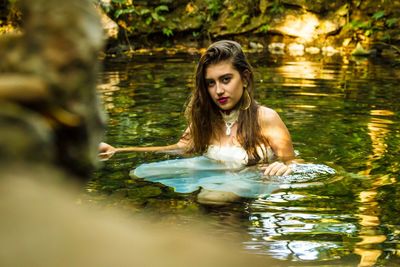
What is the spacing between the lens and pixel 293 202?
462cm

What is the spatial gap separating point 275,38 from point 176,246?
807 inches

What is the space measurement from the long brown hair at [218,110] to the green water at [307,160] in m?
0.57

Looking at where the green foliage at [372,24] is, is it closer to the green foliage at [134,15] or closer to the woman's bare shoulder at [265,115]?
the green foliage at [134,15]

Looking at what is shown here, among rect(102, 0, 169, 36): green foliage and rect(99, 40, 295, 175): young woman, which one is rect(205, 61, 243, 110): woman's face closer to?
rect(99, 40, 295, 175): young woman

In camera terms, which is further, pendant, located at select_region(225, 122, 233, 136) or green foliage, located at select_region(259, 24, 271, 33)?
green foliage, located at select_region(259, 24, 271, 33)

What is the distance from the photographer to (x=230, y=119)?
18.6 ft

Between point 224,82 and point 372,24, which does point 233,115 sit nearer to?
point 224,82

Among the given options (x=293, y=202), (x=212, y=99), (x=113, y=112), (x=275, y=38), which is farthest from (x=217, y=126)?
(x=275, y=38)

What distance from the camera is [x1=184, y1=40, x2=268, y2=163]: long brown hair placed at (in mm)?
5387

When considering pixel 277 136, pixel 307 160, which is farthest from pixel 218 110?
pixel 307 160

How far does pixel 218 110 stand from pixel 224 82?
1.60 feet

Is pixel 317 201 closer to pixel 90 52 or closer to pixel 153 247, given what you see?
pixel 90 52

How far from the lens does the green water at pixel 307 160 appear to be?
3725 millimetres

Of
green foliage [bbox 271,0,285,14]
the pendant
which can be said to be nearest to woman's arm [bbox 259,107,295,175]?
the pendant
